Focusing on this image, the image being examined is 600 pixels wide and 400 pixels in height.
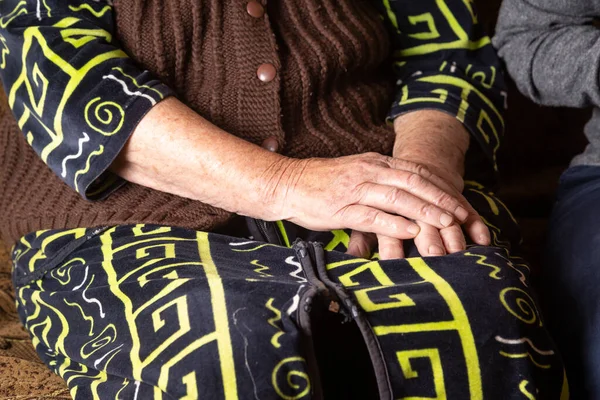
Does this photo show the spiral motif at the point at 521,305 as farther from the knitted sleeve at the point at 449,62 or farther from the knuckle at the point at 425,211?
the knitted sleeve at the point at 449,62

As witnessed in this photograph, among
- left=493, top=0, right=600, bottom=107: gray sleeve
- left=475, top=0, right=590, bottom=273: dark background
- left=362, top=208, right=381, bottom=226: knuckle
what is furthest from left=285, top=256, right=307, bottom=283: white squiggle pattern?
left=475, top=0, right=590, bottom=273: dark background

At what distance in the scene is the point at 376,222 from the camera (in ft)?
3.16

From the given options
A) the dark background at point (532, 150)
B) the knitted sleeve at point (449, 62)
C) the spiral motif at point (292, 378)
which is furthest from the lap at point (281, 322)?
the dark background at point (532, 150)

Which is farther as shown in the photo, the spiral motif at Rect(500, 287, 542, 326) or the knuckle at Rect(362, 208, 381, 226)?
the knuckle at Rect(362, 208, 381, 226)

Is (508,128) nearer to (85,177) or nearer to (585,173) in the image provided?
(585,173)

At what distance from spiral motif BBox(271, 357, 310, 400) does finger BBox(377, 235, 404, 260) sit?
26 centimetres

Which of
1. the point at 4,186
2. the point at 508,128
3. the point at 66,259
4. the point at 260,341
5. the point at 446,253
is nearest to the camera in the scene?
the point at 260,341

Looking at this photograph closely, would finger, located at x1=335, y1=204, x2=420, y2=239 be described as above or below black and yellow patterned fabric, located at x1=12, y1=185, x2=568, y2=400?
above

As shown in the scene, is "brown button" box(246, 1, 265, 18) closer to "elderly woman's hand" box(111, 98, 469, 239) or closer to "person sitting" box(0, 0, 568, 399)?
"person sitting" box(0, 0, 568, 399)

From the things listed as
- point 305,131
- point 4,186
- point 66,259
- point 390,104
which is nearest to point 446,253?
point 305,131

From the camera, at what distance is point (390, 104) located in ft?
4.21

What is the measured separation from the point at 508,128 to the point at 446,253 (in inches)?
27.5

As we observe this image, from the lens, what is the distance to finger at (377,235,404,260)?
96 cm

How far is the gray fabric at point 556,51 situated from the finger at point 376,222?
14.8 inches
